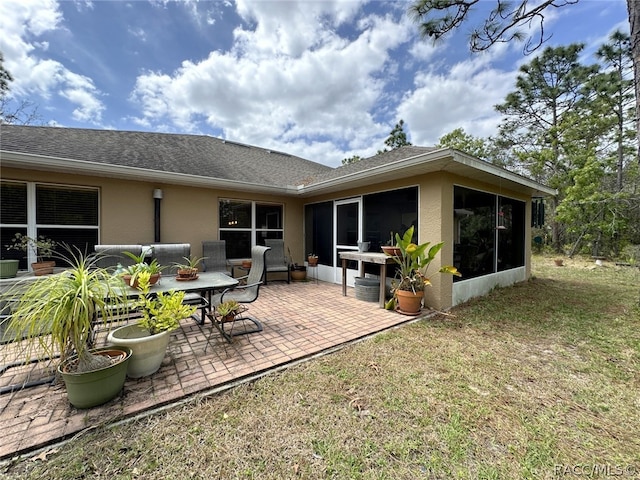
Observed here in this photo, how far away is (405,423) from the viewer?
A: 1973 millimetres

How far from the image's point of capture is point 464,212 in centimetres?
523

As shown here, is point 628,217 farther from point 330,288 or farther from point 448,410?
point 448,410

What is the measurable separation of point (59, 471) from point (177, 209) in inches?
214

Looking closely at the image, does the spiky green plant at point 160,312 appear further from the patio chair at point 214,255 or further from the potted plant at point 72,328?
the patio chair at point 214,255

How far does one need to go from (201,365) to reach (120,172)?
444cm

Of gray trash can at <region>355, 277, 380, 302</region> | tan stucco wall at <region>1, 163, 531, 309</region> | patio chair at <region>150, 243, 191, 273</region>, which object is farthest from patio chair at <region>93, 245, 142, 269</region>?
gray trash can at <region>355, 277, 380, 302</region>

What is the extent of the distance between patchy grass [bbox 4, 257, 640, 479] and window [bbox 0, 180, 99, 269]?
4.99 m

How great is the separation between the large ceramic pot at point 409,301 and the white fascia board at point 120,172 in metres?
4.17

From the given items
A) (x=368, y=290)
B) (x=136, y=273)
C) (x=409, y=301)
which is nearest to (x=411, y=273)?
(x=409, y=301)

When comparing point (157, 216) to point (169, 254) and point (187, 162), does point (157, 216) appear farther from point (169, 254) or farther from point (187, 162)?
point (187, 162)

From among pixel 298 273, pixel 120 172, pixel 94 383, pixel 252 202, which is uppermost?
pixel 120 172

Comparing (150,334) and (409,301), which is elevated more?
(150,334)

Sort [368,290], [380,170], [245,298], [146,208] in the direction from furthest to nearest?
[146,208] < [368,290] < [380,170] < [245,298]

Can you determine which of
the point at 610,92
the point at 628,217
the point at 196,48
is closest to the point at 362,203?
the point at 196,48
